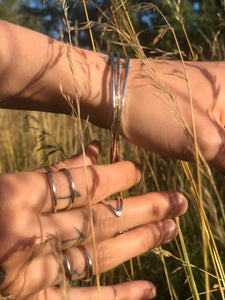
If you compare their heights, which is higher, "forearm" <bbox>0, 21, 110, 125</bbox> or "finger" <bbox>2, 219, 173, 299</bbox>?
"forearm" <bbox>0, 21, 110, 125</bbox>

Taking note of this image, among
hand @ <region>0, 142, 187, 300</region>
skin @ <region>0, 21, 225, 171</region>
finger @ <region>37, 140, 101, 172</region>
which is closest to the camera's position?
hand @ <region>0, 142, 187, 300</region>

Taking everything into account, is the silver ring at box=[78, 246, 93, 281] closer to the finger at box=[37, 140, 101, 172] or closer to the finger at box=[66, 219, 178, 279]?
the finger at box=[66, 219, 178, 279]

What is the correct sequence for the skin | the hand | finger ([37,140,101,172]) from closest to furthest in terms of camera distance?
1. the hand
2. the skin
3. finger ([37,140,101,172])

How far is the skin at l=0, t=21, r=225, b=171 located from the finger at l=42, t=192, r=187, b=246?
0.12m

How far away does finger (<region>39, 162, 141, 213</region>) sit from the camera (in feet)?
2.49

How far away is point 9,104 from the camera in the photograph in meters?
0.98

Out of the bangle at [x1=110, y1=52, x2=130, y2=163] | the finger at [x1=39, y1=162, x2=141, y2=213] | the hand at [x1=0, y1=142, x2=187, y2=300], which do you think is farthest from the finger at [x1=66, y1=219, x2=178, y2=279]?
the bangle at [x1=110, y1=52, x2=130, y2=163]

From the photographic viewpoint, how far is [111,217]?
817 mm

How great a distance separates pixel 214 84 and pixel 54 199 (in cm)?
50

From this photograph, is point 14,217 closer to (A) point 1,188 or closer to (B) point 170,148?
(A) point 1,188

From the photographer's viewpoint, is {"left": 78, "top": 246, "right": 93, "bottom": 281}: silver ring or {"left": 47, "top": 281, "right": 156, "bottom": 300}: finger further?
{"left": 47, "top": 281, "right": 156, "bottom": 300}: finger

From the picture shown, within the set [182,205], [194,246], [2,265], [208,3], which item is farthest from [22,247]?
[208,3]

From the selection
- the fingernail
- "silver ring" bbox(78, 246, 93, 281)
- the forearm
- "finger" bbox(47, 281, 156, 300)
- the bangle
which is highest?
the forearm

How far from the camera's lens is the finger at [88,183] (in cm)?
76
